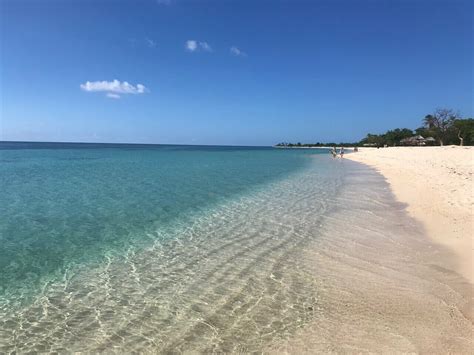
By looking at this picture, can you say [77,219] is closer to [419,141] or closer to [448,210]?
[448,210]

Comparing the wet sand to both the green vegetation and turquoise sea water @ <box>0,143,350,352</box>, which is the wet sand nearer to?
turquoise sea water @ <box>0,143,350,352</box>

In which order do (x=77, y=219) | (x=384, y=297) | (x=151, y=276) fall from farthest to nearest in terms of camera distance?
(x=77, y=219)
(x=151, y=276)
(x=384, y=297)

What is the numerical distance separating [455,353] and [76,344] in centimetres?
519

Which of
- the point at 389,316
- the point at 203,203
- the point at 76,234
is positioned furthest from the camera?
the point at 203,203

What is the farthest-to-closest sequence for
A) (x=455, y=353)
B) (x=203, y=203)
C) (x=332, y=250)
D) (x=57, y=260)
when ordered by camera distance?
(x=203, y=203) → (x=332, y=250) → (x=57, y=260) → (x=455, y=353)

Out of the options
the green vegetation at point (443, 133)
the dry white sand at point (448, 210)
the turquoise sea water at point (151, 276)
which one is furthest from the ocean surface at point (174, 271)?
the green vegetation at point (443, 133)

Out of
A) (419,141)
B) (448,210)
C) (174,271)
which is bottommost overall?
(174,271)

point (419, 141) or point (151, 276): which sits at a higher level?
point (419, 141)

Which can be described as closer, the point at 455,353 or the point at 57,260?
the point at 455,353

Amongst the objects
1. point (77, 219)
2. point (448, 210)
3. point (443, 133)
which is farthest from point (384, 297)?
point (443, 133)

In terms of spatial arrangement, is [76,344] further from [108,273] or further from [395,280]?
[395,280]

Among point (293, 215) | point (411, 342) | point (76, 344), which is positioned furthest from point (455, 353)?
point (293, 215)

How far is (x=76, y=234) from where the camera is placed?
1044cm

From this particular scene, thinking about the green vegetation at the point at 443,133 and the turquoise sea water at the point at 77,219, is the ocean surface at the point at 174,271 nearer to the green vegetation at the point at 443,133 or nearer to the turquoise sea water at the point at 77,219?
the turquoise sea water at the point at 77,219
